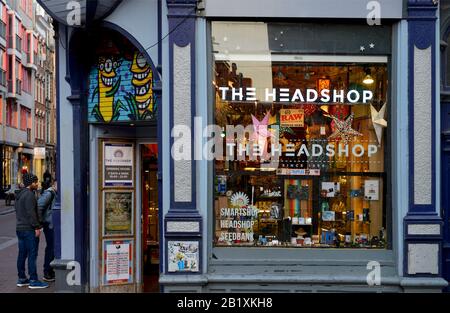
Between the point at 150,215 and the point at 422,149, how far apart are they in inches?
194

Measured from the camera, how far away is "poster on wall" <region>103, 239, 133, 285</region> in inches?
342

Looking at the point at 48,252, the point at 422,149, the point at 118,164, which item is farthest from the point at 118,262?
the point at 422,149

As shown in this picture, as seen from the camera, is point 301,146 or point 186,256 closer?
point 186,256

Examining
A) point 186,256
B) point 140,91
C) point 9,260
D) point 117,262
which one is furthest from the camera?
point 9,260

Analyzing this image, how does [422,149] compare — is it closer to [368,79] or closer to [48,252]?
[368,79]

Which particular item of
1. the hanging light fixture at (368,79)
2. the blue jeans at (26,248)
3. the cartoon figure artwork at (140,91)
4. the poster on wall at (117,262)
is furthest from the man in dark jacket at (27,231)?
the hanging light fixture at (368,79)

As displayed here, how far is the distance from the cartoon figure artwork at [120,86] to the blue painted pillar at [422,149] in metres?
3.64

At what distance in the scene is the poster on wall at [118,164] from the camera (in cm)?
871

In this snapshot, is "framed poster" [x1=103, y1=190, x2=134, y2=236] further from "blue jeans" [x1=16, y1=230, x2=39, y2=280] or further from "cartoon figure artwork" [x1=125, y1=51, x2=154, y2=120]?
"blue jeans" [x1=16, y1=230, x2=39, y2=280]

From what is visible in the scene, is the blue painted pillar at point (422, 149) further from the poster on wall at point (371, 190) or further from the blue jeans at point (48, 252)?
the blue jeans at point (48, 252)

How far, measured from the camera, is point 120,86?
8.45 meters

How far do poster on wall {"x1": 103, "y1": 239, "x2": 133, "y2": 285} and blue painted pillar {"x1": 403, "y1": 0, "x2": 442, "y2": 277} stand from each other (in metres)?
4.22

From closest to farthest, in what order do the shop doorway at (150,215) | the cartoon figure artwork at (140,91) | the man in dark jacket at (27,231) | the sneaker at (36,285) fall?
1. the cartoon figure artwork at (140,91)
2. the sneaker at (36,285)
3. the man in dark jacket at (27,231)
4. the shop doorway at (150,215)
